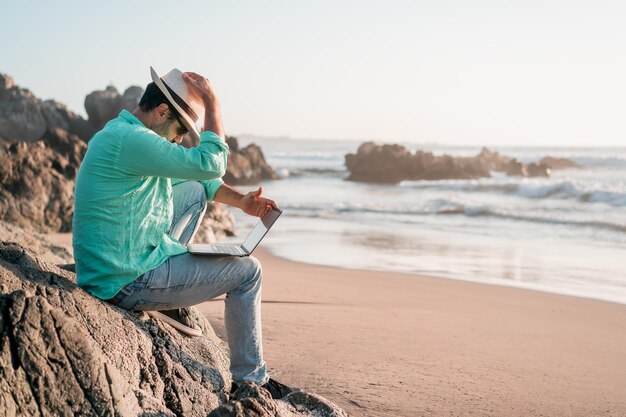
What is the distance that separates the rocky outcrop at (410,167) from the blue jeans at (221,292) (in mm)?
36121

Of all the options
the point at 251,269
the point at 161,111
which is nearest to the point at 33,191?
the point at 161,111

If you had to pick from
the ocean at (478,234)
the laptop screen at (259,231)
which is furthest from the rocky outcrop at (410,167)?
the laptop screen at (259,231)

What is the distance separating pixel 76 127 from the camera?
35000 mm

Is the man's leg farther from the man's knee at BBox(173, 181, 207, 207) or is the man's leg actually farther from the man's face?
the man's face

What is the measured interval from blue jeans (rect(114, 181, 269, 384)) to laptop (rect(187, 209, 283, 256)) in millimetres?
33

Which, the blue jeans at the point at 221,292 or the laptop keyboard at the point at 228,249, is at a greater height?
the laptop keyboard at the point at 228,249

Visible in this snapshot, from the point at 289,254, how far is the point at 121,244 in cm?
874

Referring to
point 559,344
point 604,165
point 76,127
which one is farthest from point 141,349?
point 604,165

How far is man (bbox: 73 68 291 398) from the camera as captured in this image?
→ 3.71 metres

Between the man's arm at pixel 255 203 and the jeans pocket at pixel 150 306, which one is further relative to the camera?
the man's arm at pixel 255 203

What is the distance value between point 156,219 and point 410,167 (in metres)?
38.8

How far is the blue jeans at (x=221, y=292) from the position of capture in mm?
3848

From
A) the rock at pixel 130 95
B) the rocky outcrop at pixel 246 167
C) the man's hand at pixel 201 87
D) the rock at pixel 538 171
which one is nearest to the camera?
the man's hand at pixel 201 87

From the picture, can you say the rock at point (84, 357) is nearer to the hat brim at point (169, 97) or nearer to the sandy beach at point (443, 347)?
the hat brim at point (169, 97)
